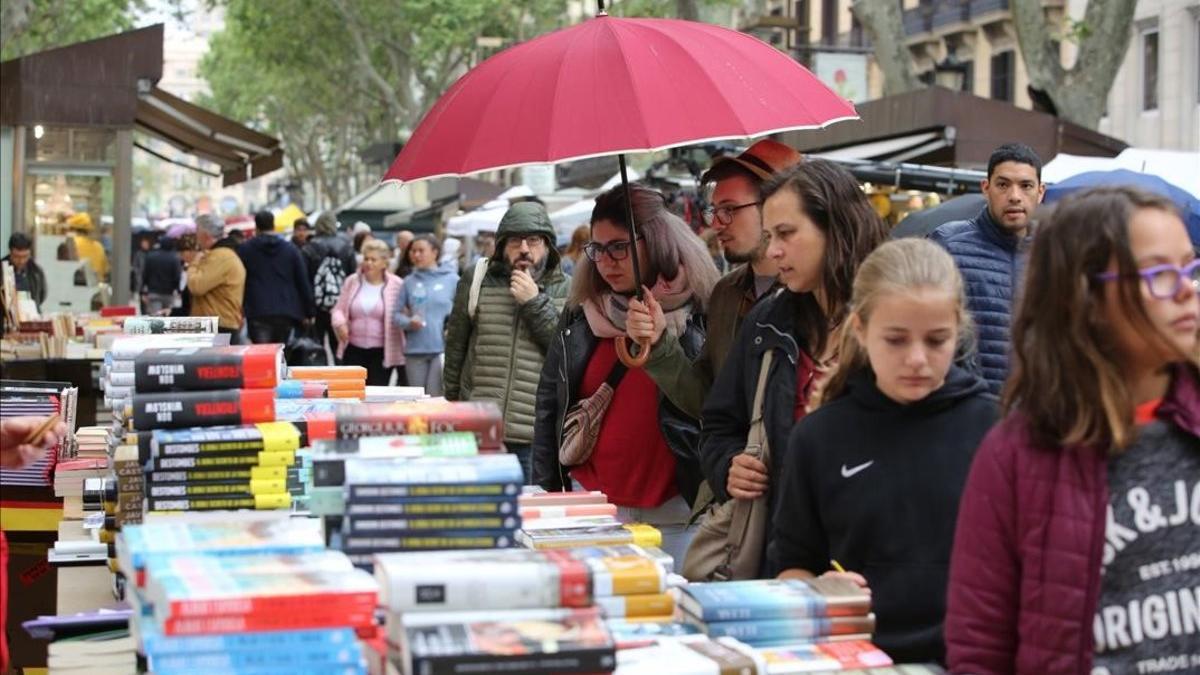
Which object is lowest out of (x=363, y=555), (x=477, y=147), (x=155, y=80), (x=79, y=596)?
(x=79, y=596)

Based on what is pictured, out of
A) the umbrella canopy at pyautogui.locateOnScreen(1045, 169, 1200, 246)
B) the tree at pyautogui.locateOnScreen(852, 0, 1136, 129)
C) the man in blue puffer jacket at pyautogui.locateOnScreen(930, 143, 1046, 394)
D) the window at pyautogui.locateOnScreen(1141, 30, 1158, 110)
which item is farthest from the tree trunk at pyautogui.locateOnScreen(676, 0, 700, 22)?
the window at pyautogui.locateOnScreen(1141, 30, 1158, 110)

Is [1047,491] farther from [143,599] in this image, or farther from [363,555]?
[143,599]

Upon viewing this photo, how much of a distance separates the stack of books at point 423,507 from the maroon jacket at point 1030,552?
879mm

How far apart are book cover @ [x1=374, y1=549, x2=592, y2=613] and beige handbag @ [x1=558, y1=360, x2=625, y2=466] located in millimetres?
3081

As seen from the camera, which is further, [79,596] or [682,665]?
[79,596]

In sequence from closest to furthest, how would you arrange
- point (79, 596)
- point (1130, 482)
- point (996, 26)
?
point (1130, 482), point (79, 596), point (996, 26)

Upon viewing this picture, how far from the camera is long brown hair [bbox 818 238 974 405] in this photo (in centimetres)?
378

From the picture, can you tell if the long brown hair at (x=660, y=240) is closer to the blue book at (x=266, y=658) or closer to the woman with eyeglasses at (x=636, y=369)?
the woman with eyeglasses at (x=636, y=369)

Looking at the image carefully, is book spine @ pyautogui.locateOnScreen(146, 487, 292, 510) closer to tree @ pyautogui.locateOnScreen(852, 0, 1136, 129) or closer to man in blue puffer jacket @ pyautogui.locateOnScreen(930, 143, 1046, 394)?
man in blue puffer jacket @ pyautogui.locateOnScreen(930, 143, 1046, 394)

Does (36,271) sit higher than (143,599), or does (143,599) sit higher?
(36,271)

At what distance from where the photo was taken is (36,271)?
18719 millimetres

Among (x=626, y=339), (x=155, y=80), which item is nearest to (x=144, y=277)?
(x=155, y=80)

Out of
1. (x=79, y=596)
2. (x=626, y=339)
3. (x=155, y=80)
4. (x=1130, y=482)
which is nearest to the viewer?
(x=1130, y=482)

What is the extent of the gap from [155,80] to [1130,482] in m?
→ 18.1
